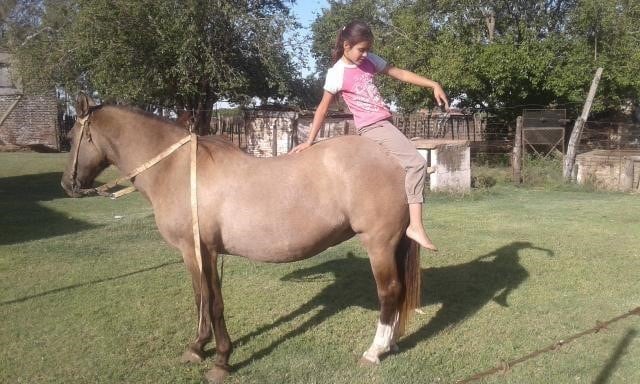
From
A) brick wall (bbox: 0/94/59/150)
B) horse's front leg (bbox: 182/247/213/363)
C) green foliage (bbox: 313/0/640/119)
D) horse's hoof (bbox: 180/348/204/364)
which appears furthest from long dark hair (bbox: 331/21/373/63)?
brick wall (bbox: 0/94/59/150)

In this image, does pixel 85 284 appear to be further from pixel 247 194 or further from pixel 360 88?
pixel 360 88

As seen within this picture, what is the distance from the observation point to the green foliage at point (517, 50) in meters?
17.3

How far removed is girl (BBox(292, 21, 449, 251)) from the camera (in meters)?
3.84

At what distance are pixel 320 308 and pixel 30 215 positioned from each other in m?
7.03

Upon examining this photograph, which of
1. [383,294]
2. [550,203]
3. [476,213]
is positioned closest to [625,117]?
[550,203]

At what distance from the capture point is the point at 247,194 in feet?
12.3

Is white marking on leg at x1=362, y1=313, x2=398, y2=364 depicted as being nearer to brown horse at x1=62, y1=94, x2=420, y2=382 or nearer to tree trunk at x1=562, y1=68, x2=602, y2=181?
brown horse at x1=62, y1=94, x2=420, y2=382

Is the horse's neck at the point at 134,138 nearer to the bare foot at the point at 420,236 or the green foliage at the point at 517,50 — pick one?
the bare foot at the point at 420,236

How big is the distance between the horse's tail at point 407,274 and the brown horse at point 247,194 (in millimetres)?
221

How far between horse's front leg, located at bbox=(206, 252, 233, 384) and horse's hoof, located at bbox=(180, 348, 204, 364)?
238 mm

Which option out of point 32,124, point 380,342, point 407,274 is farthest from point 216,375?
point 32,124

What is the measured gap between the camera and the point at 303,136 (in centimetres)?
1992

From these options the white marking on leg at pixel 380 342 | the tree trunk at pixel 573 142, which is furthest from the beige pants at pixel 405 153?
the tree trunk at pixel 573 142

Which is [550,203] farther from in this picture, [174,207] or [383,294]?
[174,207]
